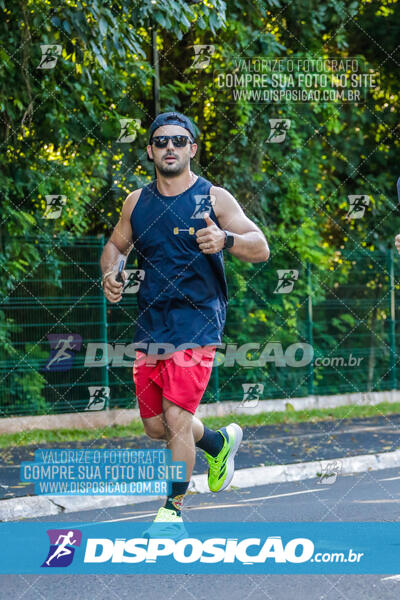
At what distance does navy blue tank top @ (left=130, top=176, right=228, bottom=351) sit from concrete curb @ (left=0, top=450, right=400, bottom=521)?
10.8 ft

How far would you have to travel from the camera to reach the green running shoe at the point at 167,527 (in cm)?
500

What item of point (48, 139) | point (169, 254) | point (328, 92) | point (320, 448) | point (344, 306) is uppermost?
point (328, 92)

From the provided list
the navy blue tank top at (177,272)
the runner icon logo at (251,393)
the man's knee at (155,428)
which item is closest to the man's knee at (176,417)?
the man's knee at (155,428)

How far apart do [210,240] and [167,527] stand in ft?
4.53

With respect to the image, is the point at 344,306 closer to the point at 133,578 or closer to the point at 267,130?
the point at 267,130

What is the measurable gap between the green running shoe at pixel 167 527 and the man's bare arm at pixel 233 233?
1.27m

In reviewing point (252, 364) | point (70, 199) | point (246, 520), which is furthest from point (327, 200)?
point (246, 520)

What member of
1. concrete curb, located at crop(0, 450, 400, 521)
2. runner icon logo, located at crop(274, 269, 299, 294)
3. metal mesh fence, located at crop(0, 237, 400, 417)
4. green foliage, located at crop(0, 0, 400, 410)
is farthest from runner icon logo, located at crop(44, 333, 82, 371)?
concrete curb, located at crop(0, 450, 400, 521)

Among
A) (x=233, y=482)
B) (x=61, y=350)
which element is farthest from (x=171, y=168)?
(x=61, y=350)

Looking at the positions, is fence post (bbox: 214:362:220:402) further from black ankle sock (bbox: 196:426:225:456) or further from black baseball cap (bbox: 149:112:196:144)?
black baseball cap (bbox: 149:112:196:144)

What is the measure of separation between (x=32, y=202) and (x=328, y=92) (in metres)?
6.27

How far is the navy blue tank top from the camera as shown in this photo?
504cm

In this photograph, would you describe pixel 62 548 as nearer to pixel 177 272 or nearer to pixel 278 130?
pixel 177 272

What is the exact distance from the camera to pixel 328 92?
1755 centimetres
